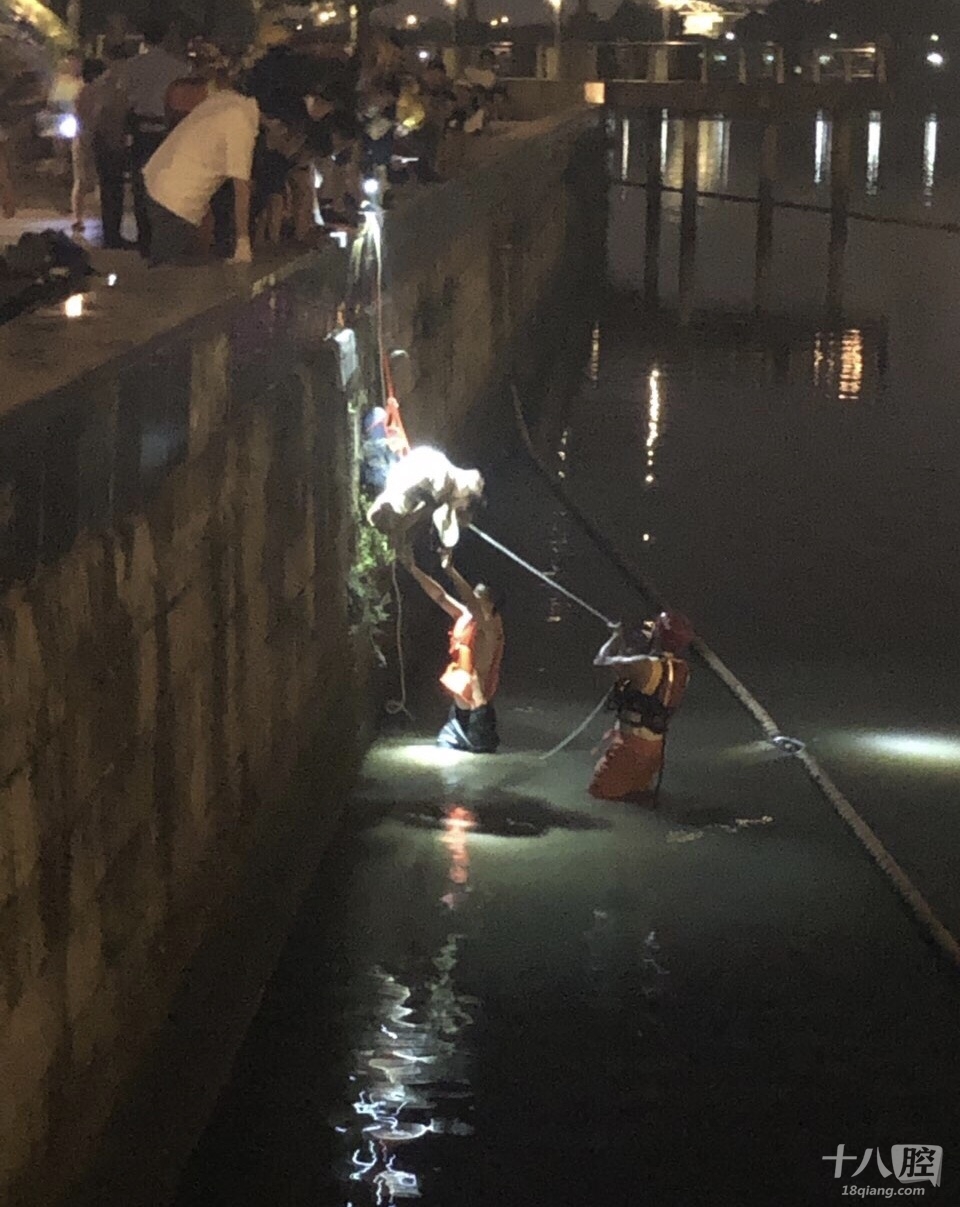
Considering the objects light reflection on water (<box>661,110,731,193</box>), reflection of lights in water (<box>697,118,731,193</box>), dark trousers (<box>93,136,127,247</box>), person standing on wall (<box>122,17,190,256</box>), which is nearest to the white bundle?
dark trousers (<box>93,136,127,247</box>)

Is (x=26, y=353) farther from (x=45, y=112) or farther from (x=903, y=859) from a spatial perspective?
(x=45, y=112)

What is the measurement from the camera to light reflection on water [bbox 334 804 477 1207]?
6.75 meters

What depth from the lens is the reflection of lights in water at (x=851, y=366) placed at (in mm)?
26156

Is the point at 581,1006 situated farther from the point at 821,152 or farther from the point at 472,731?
the point at 821,152

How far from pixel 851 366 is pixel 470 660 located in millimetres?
19127

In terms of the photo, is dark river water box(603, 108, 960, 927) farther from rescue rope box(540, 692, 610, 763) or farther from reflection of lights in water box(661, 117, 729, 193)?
reflection of lights in water box(661, 117, 729, 193)

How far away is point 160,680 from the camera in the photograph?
6449 mm

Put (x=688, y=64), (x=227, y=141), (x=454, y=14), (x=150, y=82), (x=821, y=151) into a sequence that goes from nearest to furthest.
Answer: (x=227, y=141)
(x=150, y=82)
(x=688, y=64)
(x=454, y=14)
(x=821, y=151)

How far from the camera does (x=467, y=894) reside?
8.97 meters

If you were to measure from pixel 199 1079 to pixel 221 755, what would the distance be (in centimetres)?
126

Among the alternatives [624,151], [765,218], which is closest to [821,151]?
[624,151]

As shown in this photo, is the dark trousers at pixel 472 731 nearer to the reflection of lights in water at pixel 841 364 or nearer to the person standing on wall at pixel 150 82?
the person standing on wall at pixel 150 82

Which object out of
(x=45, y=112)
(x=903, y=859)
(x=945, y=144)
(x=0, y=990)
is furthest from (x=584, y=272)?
(x=945, y=144)

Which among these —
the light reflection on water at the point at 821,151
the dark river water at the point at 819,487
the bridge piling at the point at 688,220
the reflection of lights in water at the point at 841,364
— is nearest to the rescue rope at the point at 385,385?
the dark river water at the point at 819,487
